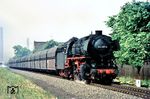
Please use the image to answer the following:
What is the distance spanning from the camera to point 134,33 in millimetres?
37594

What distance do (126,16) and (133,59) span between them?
4.82 m

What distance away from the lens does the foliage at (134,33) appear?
35234 mm

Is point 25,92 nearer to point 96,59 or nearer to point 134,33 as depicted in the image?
point 96,59

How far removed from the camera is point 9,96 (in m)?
17.9

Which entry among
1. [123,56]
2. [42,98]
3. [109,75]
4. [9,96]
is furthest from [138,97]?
[123,56]

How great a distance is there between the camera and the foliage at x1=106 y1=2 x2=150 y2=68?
35.2m

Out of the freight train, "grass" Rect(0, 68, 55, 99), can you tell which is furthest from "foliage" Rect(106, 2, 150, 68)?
"grass" Rect(0, 68, 55, 99)

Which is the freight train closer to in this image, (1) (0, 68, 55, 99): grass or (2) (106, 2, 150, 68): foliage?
(2) (106, 2, 150, 68): foliage

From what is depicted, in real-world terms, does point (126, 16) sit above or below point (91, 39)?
above

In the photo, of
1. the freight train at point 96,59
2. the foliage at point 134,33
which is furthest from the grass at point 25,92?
the foliage at point 134,33

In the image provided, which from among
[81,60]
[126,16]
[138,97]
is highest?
[126,16]

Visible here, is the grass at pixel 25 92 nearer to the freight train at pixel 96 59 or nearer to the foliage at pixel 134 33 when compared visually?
the freight train at pixel 96 59

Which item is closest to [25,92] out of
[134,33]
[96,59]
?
[96,59]

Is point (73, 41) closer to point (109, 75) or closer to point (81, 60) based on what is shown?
Result: point (81, 60)
